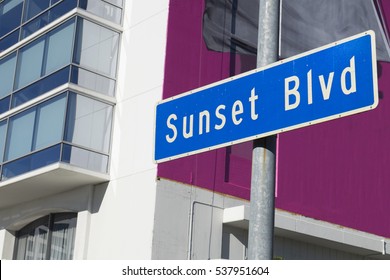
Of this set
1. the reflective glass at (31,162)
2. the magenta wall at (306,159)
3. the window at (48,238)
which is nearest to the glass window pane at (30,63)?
the reflective glass at (31,162)

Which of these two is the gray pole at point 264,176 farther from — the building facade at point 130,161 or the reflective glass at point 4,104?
the reflective glass at point 4,104

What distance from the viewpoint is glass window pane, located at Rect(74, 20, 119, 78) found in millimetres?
18656

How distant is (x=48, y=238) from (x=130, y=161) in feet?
13.7

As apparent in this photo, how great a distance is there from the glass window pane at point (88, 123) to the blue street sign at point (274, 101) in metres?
11.5

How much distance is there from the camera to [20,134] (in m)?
19.5

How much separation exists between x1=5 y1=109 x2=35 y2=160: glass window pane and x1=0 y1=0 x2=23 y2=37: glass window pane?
3.37 meters

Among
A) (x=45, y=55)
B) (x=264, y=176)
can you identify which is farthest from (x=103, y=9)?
(x=264, y=176)

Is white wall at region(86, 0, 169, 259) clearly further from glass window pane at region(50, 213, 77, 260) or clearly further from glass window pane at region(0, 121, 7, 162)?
glass window pane at region(0, 121, 7, 162)

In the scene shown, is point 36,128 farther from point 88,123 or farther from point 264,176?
point 264,176

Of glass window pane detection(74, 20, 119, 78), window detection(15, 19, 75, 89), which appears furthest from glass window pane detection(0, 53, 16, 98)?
glass window pane detection(74, 20, 119, 78)

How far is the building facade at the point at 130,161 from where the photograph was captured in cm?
1755

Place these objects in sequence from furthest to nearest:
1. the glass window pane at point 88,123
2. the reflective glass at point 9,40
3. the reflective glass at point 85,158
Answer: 1. the reflective glass at point 9,40
2. the glass window pane at point 88,123
3. the reflective glass at point 85,158
